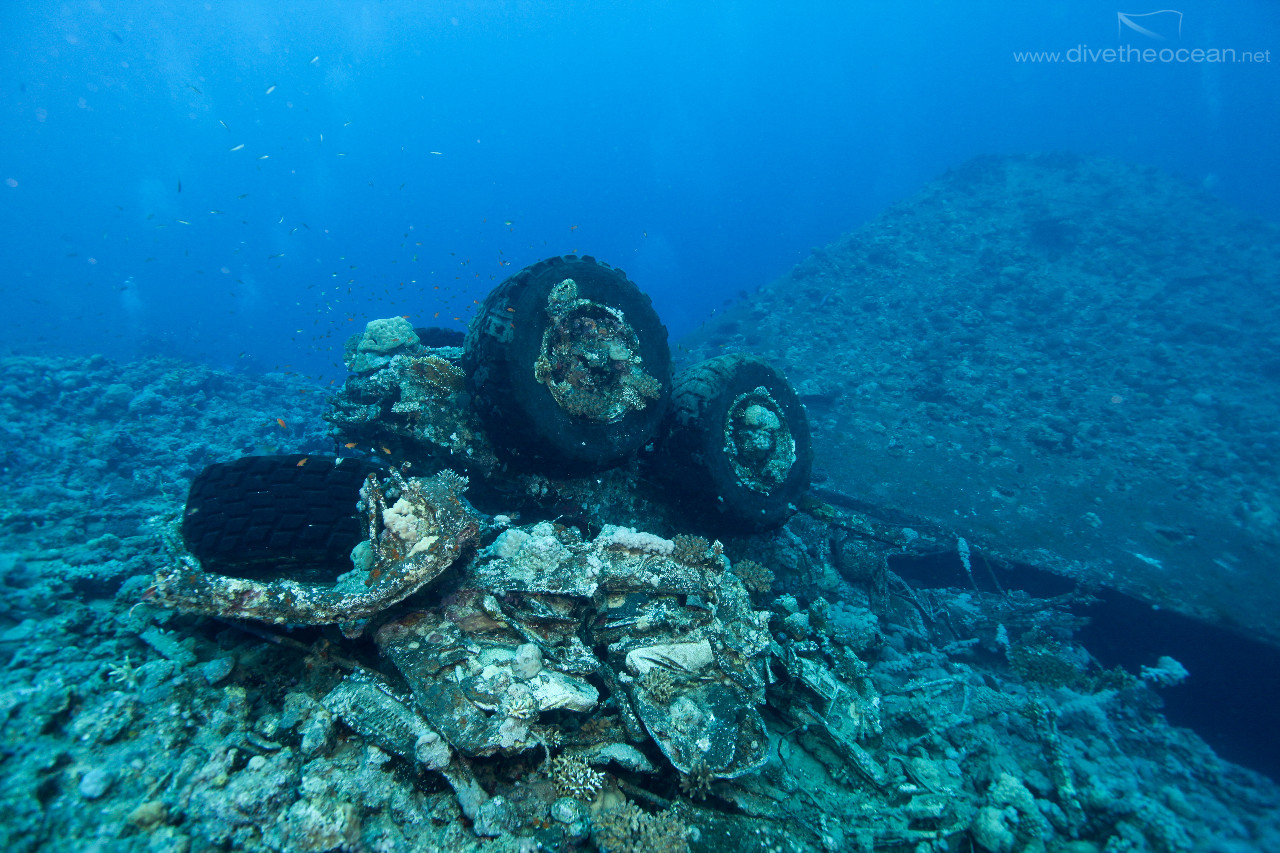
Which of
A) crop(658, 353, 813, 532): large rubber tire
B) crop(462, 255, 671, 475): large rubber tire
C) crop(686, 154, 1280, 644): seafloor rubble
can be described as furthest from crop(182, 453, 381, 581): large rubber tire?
crop(686, 154, 1280, 644): seafloor rubble

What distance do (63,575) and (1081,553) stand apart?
1190 centimetres

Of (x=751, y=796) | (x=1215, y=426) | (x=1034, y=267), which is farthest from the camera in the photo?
(x=1034, y=267)

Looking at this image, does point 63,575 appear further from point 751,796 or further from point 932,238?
point 932,238

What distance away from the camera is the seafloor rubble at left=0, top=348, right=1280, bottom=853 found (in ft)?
7.39

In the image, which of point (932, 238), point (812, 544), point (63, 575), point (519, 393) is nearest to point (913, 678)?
point (812, 544)

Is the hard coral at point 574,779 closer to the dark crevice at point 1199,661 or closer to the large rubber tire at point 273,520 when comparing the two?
the large rubber tire at point 273,520

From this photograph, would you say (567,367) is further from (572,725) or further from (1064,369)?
(1064,369)

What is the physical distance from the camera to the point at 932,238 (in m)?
18.5

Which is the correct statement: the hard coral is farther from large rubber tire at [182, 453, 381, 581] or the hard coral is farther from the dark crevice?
the dark crevice

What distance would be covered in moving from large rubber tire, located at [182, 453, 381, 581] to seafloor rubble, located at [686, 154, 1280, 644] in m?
8.02

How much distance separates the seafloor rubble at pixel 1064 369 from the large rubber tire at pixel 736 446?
3.49m

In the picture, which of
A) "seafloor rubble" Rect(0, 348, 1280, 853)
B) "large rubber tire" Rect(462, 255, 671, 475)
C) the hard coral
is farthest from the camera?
"large rubber tire" Rect(462, 255, 671, 475)

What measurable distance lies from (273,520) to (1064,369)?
54.8 ft

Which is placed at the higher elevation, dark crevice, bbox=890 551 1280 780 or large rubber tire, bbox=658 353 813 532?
large rubber tire, bbox=658 353 813 532
